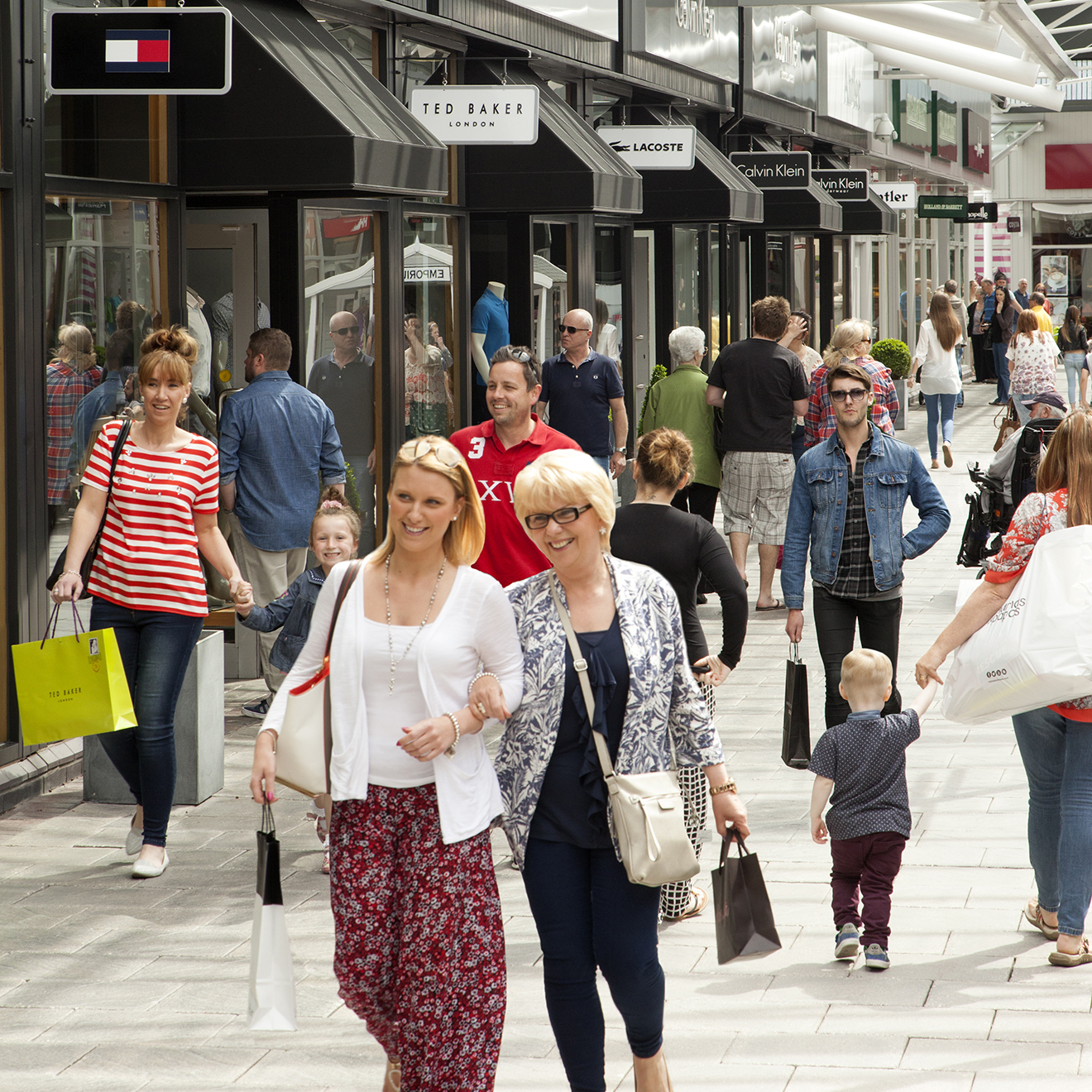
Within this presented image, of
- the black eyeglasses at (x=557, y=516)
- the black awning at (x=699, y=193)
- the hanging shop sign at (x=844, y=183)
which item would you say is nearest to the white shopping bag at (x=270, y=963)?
the black eyeglasses at (x=557, y=516)

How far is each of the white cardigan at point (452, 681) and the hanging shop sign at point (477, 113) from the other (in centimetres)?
703

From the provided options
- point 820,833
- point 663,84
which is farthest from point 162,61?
point 663,84

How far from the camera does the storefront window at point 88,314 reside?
25.2 ft

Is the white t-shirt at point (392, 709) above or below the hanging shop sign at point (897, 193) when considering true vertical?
below

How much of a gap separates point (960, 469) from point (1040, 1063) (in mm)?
16305

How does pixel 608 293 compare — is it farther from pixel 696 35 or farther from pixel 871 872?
pixel 871 872

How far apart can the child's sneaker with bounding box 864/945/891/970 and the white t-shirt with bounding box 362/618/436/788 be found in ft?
6.39

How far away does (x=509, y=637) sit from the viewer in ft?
12.7

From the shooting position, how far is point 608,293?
51.6ft

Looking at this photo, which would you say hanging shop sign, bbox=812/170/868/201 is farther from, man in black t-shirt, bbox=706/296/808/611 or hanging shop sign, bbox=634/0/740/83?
man in black t-shirt, bbox=706/296/808/611

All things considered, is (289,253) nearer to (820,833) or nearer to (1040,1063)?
(820,833)

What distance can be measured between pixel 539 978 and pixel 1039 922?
1.60 meters

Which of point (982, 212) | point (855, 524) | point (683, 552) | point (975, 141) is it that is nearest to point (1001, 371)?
point (982, 212)

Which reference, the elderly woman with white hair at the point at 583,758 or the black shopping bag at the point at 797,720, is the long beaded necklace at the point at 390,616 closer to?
the elderly woman with white hair at the point at 583,758
